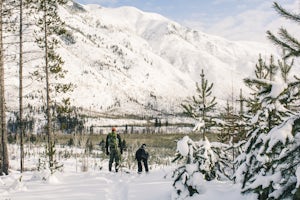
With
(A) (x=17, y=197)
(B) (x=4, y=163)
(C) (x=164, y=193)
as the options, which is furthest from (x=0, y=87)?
(C) (x=164, y=193)

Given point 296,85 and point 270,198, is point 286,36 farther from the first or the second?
point 270,198

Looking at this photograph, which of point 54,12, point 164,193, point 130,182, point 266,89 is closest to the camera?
point 266,89

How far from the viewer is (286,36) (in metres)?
5.25

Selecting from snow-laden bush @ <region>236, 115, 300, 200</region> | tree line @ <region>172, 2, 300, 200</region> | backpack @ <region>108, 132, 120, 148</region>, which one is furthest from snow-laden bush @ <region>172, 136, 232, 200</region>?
backpack @ <region>108, 132, 120, 148</region>

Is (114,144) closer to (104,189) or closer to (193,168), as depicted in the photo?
(104,189)

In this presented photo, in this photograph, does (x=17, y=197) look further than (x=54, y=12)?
No

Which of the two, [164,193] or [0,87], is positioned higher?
[0,87]

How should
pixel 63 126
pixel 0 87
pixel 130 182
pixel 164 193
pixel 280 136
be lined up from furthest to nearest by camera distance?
pixel 63 126, pixel 0 87, pixel 130 182, pixel 164 193, pixel 280 136

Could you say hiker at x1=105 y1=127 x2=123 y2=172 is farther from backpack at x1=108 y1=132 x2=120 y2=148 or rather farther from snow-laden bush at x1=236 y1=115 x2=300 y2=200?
snow-laden bush at x1=236 y1=115 x2=300 y2=200

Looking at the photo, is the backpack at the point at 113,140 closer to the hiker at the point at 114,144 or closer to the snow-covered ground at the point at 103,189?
the hiker at the point at 114,144

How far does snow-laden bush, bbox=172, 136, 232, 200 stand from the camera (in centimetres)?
942

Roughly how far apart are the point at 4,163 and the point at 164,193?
11113 mm

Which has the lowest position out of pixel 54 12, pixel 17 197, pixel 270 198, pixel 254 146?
pixel 17 197

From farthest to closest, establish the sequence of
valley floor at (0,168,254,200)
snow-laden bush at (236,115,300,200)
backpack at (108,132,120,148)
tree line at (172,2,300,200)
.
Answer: backpack at (108,132,120,148) < valley floor at (0,168,254,200) < tree line at (172,2,300,200) < snow-laden bush at (236,115,300,200)
